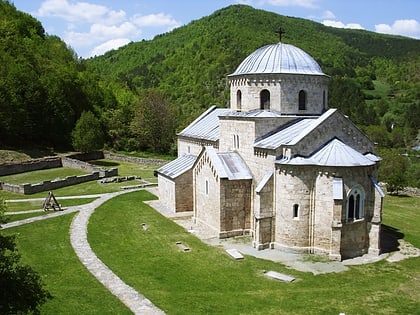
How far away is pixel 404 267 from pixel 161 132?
48.8 meters

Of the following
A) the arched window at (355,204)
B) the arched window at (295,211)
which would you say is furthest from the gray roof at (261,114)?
the arched window at (355,204)

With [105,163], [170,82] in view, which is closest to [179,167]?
[105,163]

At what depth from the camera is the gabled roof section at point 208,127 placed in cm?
3254

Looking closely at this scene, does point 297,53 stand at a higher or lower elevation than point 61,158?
higher

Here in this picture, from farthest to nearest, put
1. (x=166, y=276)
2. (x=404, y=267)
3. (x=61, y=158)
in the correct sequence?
(x=61, y=158), (x=404, y=267), (x=166, y=276)

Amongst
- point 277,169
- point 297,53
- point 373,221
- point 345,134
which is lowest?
point 373,221

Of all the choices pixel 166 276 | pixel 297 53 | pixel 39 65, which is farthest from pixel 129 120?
pixel 166 276

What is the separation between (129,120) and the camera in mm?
67750

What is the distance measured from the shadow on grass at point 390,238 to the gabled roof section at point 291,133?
7.69m

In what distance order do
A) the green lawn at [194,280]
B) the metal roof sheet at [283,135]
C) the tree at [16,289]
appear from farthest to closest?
1. the metal roof sheet at [283,135]
2. the green lawn at [194,280]
3. the tree at [16,289]

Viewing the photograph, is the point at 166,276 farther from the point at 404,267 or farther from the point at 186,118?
the point at 186,118

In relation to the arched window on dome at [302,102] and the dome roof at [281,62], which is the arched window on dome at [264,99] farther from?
the arched window on dome at [302,102]

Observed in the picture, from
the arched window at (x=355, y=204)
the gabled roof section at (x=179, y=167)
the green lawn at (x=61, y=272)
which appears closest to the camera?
the green lawn at (x=61, y=272)

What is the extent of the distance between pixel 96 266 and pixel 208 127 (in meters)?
17.6
